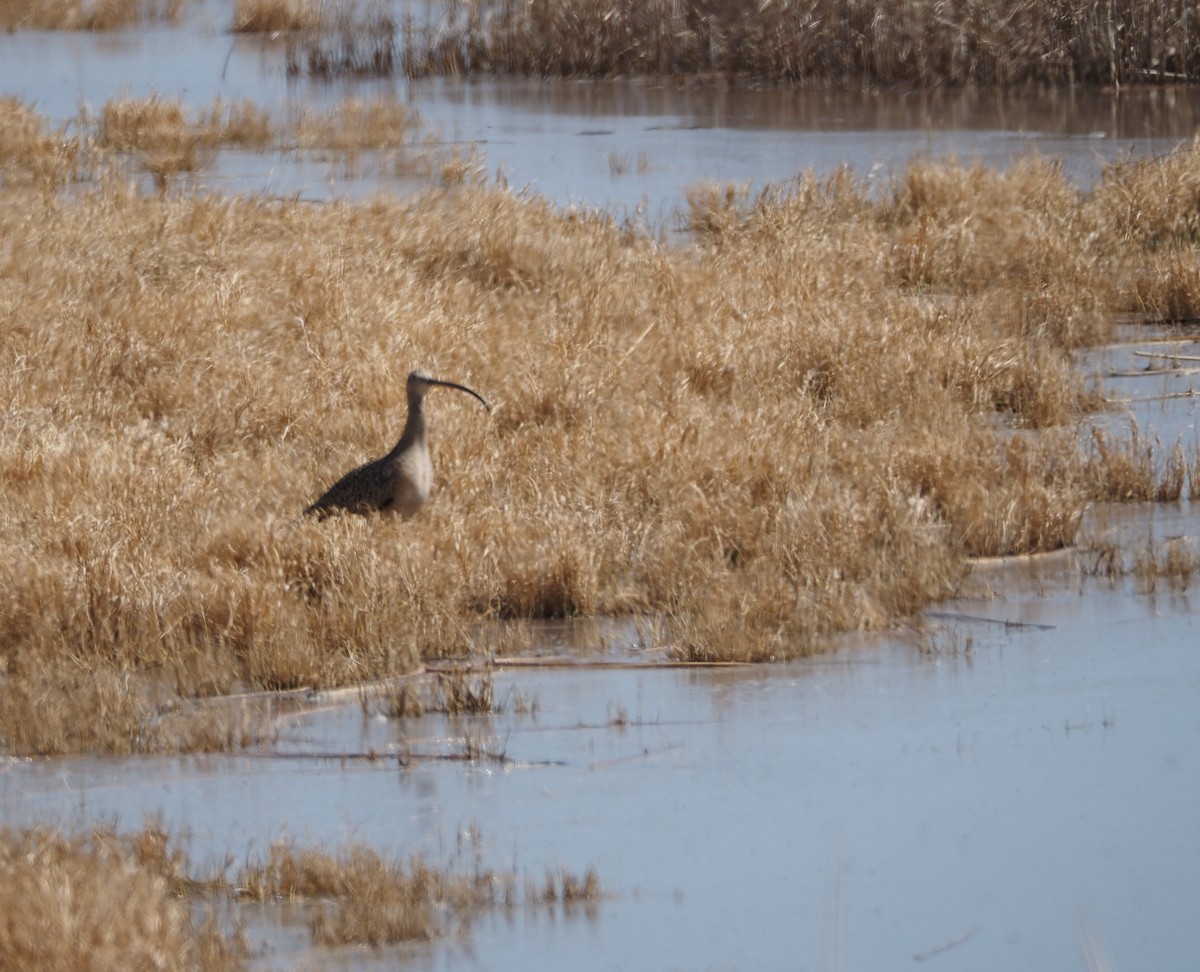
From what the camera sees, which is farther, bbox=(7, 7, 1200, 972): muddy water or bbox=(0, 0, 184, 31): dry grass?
bbox=(0, 0, 184, 31): dry grass

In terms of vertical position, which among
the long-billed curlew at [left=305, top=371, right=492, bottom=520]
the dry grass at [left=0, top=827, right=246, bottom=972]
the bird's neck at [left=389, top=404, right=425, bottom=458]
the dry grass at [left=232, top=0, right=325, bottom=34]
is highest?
the dry grass at [left=232, top=0, right=325, bottom=34]

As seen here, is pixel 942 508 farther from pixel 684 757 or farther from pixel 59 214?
pixel 59 214

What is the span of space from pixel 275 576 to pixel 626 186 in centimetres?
1073

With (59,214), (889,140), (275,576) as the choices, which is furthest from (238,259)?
(889,140)

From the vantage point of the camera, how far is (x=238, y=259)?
40.8ft

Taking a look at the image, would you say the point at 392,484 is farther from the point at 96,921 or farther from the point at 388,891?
the point at 96,921

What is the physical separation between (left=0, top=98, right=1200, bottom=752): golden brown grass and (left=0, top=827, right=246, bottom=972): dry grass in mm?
1419

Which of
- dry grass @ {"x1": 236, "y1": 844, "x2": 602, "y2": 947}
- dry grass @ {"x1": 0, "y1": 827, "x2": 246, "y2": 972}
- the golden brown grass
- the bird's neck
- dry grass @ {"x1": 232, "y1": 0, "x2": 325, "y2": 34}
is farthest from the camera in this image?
dry grass @ {"x1": 232, "y1": 0, "x2": 325, "y2": 34}

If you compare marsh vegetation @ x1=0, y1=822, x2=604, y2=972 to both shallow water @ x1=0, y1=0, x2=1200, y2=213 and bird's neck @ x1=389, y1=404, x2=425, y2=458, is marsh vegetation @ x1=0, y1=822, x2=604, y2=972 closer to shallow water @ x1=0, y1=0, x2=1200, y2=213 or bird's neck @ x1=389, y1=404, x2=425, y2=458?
bird's neck @ x1=389, y1=404, x2=425, y2=458

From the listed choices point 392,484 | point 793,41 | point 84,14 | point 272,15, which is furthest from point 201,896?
point 84,14

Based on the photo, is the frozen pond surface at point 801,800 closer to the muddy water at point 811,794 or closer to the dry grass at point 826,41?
the muddy water at point 811,794

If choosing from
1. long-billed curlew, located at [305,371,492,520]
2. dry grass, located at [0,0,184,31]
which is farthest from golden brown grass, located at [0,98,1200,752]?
dry grass, located at [0,0,184,31]

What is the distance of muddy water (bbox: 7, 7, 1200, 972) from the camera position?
4738 millimetres

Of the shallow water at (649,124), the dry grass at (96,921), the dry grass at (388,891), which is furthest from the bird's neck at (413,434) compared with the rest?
the shallow water at (649,124)
